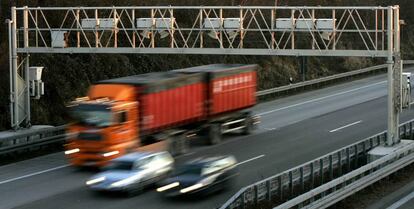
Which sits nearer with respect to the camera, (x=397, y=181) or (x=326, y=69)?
(x=397, y=181)

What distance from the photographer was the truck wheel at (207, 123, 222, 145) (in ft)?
94.1

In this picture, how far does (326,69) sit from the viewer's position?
61094 millimetres

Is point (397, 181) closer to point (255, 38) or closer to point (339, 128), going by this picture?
point (339, 128)

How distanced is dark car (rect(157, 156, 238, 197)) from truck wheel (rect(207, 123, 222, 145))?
8650mm

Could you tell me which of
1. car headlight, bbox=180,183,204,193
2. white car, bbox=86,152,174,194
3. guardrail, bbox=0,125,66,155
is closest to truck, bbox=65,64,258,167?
guardrail, bbox=0,125,66,155

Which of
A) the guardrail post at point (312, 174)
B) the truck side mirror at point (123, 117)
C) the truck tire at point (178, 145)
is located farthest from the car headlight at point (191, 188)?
the truck tire at point (178, 145)

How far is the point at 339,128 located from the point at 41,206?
17831 mm

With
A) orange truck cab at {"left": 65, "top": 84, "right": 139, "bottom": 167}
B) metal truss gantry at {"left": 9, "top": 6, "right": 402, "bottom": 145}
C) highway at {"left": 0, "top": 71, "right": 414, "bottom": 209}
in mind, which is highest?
metal truss gantry at {"left": 9, "top": 6, "right": 402, "bottom": 145}

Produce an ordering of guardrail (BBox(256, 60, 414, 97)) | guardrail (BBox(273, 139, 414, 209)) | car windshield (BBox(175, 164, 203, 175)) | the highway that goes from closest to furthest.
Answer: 1. guardrail (BBox(273, 139, 414, 209))
2. car windshield (BBox(175, 164, 203, 175))
3. the highway
4. guardrail (BBox(256, 60, 414, 97))

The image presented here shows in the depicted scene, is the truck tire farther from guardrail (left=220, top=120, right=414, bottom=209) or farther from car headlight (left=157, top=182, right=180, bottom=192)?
guardrail (left=220, top=120, right=414, bottom=209)

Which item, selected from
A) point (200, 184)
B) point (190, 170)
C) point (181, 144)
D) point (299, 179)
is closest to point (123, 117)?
point (181, 144)

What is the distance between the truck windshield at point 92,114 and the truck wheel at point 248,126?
392 inches

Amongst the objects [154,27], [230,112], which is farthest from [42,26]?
[230,112]

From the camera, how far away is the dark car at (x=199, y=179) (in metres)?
18.8
